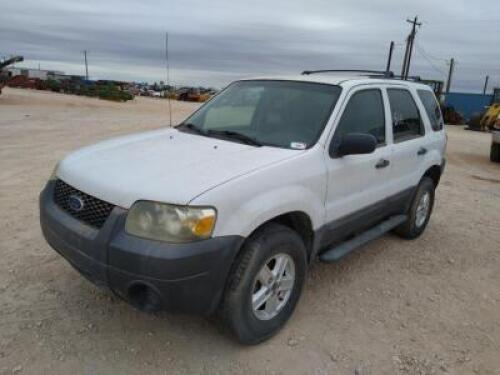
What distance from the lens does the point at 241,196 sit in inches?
105

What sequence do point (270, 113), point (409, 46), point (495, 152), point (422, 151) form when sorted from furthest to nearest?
point (409, 46) → point (495, 152) → point (422, 151) → point (270, 113)

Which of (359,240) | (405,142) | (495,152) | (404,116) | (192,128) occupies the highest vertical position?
(404,116)

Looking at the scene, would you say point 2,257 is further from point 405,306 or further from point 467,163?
point 467,163

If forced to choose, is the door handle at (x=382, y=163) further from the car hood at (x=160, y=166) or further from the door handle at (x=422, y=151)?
the car hood at (x=160, y=166)

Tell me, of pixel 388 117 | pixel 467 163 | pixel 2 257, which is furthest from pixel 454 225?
pixel 467 163

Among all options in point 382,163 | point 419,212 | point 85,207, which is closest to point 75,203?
point 85,207

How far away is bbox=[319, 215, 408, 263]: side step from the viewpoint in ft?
12.0

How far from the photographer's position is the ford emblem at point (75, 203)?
113 inches

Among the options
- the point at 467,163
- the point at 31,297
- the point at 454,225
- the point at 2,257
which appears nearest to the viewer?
the point at 31,297

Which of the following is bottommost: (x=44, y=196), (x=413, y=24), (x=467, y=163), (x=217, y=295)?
(x=467, y=163)

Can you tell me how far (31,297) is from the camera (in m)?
3.50

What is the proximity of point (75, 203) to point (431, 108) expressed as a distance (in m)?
4.18

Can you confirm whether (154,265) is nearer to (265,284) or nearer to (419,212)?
(265,284)

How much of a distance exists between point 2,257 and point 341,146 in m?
3.17
